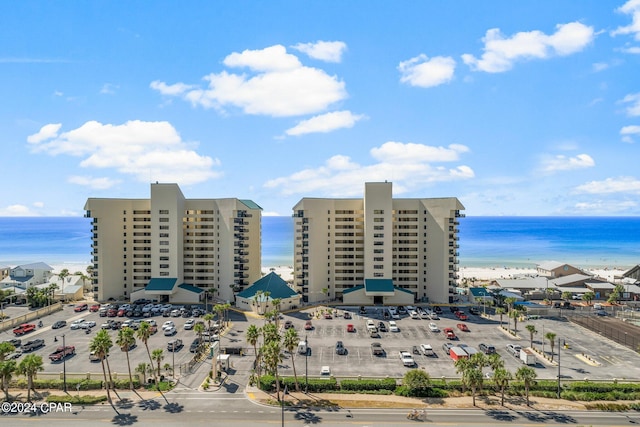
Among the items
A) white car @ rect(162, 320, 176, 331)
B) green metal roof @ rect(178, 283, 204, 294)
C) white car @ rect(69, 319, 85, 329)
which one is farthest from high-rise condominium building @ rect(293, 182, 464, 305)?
white car @ rect(69, 319, 85, 329)

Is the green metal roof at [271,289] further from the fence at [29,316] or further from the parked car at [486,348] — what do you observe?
the parked car at [486,348]

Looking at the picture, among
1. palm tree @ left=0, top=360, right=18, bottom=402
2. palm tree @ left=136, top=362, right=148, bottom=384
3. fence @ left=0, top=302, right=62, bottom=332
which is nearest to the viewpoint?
palm tree @ left=0, top=360, right=18, bottom=402

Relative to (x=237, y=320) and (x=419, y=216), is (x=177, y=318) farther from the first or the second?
(x=419, y=216)

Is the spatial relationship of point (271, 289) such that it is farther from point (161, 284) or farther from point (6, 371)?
point (6, 371)

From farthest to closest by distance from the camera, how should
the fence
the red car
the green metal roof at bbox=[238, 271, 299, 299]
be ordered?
the green metal roof at bbox=[238, 271, 299, 299], the fence, the red car

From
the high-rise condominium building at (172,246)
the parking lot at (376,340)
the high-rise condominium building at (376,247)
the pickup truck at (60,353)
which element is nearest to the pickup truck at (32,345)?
the parking lot at (376,340)

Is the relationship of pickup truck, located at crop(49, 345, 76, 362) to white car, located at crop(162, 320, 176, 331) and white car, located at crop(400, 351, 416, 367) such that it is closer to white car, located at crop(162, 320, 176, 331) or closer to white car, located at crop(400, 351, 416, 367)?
white car, located at crop(162, 320, 176, 331)
